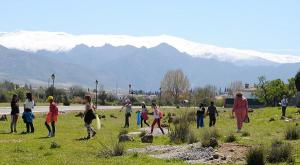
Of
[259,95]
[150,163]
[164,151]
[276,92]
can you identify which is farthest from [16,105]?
[259,95]

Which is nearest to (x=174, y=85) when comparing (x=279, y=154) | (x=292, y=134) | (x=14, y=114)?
(x=14, y=114)

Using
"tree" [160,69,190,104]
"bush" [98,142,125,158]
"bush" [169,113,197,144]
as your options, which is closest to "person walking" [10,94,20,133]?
"bush" [169,113,197,144]

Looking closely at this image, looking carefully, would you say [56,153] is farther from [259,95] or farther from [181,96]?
[181,96]

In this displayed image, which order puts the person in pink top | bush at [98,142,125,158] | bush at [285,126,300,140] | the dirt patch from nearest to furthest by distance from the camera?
the dirt patch
bush at [98,142,125,158]
bush at [285,126,300,140]
the person in pink top

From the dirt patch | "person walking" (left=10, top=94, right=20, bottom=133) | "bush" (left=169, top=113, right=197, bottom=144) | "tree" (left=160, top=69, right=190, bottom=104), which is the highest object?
"tree" (left=160, top=69, right=190, bottom=104)

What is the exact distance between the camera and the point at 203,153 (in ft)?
57.2

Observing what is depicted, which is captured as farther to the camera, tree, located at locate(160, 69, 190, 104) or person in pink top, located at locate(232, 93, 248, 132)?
tree, located at locate(160, 69, 190, 104)

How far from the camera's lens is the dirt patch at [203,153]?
53.9 ft

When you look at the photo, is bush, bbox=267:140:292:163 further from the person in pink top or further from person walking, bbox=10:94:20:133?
person walking, bbox=10:94:20:133

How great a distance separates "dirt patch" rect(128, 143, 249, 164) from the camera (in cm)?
1642

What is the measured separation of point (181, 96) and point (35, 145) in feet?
479

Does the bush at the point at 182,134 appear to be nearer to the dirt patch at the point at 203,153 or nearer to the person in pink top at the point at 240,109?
the dirt patch at the point at 203,153

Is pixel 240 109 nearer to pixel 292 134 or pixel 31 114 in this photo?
pixel 292 134

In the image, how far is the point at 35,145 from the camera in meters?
21.2
